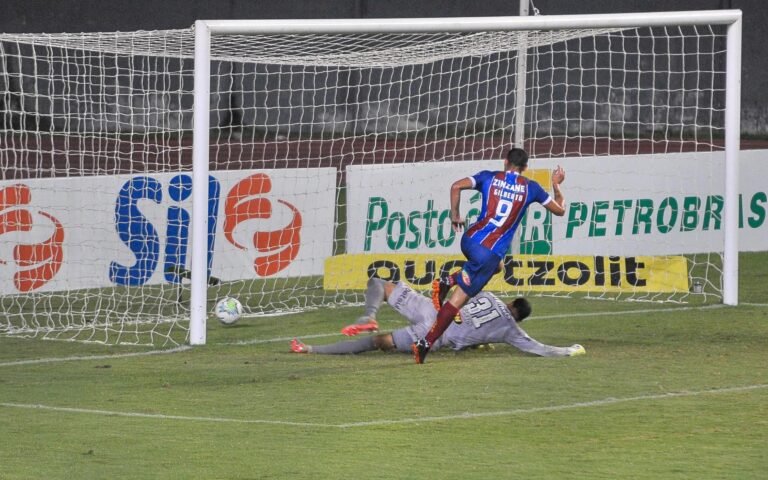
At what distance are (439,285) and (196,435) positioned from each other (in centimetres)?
327

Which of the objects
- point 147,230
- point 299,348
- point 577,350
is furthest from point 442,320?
point 147,230

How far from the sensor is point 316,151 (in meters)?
24.3

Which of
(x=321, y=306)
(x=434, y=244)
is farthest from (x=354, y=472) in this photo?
(x=434, y=244)

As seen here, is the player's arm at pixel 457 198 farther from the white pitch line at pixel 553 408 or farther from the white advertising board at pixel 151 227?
the white advertising board at pixel 151 227

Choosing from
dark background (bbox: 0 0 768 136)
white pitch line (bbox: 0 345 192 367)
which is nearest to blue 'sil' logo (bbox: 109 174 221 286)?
white pitch line (bbox: 0 345 192 367)

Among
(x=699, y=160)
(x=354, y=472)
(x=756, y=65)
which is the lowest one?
(x=354, y=472)

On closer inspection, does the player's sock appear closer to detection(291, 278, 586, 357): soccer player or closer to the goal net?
detection(291, 278, 586, 357): soccer player

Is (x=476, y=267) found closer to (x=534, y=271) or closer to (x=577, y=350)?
(x=577, y=350)

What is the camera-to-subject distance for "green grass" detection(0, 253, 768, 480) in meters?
6.96

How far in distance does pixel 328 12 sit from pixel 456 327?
17.4 m

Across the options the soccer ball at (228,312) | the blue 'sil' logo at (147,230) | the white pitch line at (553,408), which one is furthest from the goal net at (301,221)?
the white pitch line at (553,408)

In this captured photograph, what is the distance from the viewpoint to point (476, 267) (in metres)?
10.4

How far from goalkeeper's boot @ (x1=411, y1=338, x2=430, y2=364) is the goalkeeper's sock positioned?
3 cm

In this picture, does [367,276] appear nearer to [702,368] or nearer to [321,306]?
[321,306]
